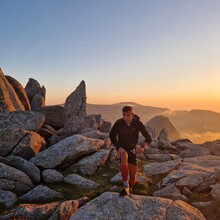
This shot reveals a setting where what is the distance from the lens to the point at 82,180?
741 inches

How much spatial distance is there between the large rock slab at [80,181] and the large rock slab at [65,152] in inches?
73.6

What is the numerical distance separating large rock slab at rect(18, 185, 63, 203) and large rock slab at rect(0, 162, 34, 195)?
3.47 feet

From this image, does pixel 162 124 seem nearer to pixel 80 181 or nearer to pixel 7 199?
pixel 80 181

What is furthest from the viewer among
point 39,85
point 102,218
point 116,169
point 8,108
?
point 39,85

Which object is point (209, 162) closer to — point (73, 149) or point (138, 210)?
point (73, 149)

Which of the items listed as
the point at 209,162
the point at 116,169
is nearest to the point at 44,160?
the point at 116,169

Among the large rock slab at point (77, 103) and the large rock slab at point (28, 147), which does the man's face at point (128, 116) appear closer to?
the large rock slab at point (28, 147)

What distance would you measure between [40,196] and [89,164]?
5.86 m

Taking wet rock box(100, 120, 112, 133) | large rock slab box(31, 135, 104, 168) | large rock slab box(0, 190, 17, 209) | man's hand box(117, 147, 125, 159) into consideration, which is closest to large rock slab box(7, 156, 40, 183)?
large rock slab box(31, 135, 104, 168)

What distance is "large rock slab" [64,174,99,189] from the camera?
1830 cm

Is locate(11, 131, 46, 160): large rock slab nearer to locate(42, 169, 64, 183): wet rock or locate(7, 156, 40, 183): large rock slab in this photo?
locate(7, 156, 40, 183): large rock slab

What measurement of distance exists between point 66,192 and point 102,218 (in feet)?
22.8

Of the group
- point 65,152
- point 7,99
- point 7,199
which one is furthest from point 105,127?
point 7,199

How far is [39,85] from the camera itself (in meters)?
45.5
